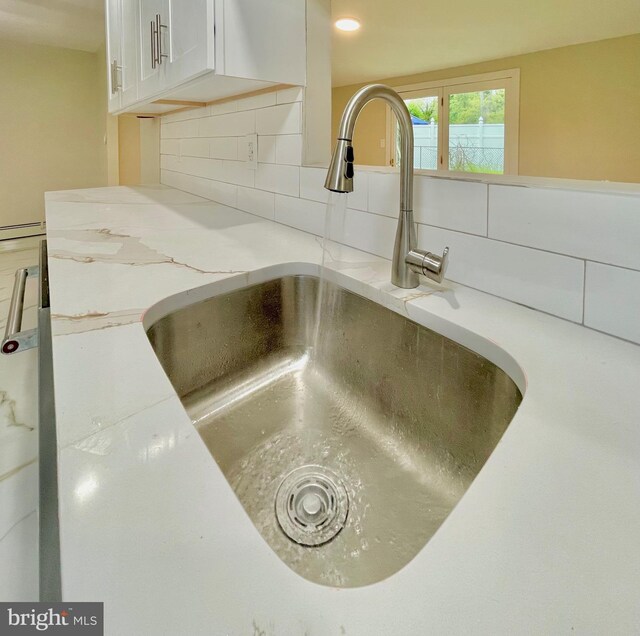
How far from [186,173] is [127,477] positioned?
207 centimetres

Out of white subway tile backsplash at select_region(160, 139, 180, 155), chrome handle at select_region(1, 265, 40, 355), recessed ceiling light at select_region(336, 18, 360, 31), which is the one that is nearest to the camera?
chrome handle at select_region(1, 265, 40, 355)

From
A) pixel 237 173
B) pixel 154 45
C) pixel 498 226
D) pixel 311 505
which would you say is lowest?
pixel 311 505

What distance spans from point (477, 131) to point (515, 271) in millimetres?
4371

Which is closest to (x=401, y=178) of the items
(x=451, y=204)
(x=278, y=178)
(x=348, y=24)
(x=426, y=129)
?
(x=451, y=204)

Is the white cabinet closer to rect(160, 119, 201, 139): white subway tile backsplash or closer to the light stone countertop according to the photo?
rect(160, 119, 201, 139): white subway tile backsplash

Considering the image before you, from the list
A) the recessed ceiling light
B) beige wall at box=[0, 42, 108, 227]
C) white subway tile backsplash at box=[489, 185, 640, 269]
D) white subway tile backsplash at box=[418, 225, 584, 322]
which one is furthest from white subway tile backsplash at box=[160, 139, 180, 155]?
beige wall at box=[0, 42, 108, 227]

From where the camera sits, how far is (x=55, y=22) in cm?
362

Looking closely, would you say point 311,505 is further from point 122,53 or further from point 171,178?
point 171,178

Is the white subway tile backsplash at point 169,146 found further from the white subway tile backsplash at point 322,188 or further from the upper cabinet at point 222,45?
the white subway tile backsplash at point 322,188

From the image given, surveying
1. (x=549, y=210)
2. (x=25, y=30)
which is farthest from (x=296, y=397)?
(x=25, y=30)

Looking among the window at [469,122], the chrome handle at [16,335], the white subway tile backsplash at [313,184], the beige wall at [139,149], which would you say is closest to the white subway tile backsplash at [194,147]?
the beige wall at [139,149]

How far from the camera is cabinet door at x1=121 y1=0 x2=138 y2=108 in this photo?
166 cm

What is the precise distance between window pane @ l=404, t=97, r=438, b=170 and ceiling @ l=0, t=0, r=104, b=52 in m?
3.18

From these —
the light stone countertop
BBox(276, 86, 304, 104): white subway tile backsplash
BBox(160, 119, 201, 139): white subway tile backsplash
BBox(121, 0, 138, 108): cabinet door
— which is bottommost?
the light stone countertop
